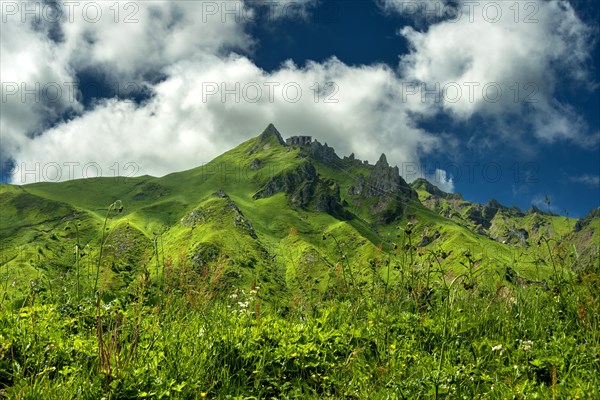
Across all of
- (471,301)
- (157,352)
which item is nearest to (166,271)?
(157,352)

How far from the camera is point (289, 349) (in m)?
6.35

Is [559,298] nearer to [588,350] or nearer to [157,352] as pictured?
[588,350]

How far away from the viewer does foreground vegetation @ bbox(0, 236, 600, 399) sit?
5.20 meters

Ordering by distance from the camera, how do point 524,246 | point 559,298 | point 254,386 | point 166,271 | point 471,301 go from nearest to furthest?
point 254,386
point 166,271
point 559,298
point 471,301
point 524,246

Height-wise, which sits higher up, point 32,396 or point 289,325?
point 289,325

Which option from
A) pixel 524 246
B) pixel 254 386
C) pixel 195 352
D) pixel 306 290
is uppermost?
pixel 524 246

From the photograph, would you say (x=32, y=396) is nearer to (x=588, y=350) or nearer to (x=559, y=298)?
(x=588, y=350)

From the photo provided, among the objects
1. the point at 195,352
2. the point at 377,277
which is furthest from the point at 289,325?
the point at 377,277

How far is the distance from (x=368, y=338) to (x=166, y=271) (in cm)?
387

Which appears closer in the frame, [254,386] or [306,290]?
[254,386]

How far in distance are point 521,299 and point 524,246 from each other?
9.42ft

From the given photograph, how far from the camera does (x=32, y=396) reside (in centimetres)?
474

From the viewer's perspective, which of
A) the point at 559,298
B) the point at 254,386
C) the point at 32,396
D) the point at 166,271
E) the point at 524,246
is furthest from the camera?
the point at 524,246

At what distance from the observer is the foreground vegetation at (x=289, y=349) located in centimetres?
520
